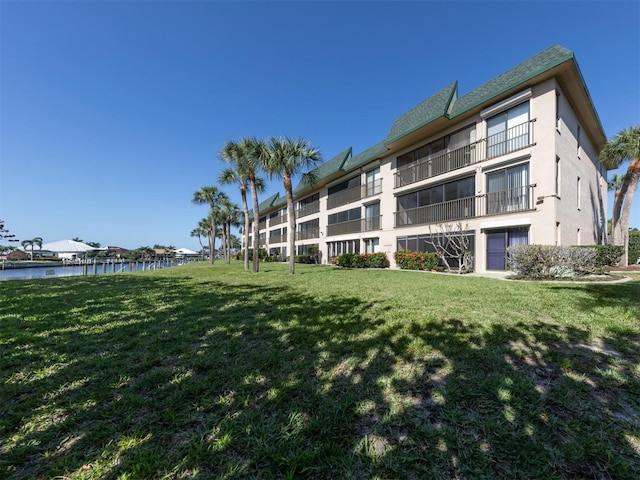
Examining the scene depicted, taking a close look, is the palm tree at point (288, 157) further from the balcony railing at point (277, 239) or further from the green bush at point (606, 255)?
the balcony railing at point (277, 239)

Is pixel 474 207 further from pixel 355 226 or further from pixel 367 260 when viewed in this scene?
pixel 355 226

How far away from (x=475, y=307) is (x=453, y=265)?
11174 mm

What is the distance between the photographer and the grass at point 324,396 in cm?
186

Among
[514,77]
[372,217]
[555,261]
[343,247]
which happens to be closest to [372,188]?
[372,217]

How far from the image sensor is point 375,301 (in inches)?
264

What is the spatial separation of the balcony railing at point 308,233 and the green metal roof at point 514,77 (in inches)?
724

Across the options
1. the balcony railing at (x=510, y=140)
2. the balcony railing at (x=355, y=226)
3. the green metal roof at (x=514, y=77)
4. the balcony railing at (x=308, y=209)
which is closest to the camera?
the green metal roof at (x=514, y=77)

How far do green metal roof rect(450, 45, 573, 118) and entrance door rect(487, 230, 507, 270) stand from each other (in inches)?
291

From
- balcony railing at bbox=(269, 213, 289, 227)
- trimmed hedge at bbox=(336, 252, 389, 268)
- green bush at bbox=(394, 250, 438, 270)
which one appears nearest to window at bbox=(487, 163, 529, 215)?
green bush at bbox=(394, 250, 438, 270)

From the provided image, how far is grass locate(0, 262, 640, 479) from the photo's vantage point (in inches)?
73.2

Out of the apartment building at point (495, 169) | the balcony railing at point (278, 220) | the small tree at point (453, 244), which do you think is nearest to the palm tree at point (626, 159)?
the apartment building at point (495, 169)

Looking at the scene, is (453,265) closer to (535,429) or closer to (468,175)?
(468,175)

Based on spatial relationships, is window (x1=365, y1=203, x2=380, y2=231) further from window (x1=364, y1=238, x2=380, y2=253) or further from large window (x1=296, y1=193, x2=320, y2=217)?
large window (x1=296, y1=193, x2=320, y2=217)

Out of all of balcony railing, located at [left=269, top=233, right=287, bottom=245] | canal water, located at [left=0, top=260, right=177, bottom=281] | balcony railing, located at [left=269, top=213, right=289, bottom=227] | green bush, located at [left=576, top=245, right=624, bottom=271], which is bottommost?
canal water, located at [left=0, top=260, right=177, bottom=281]
